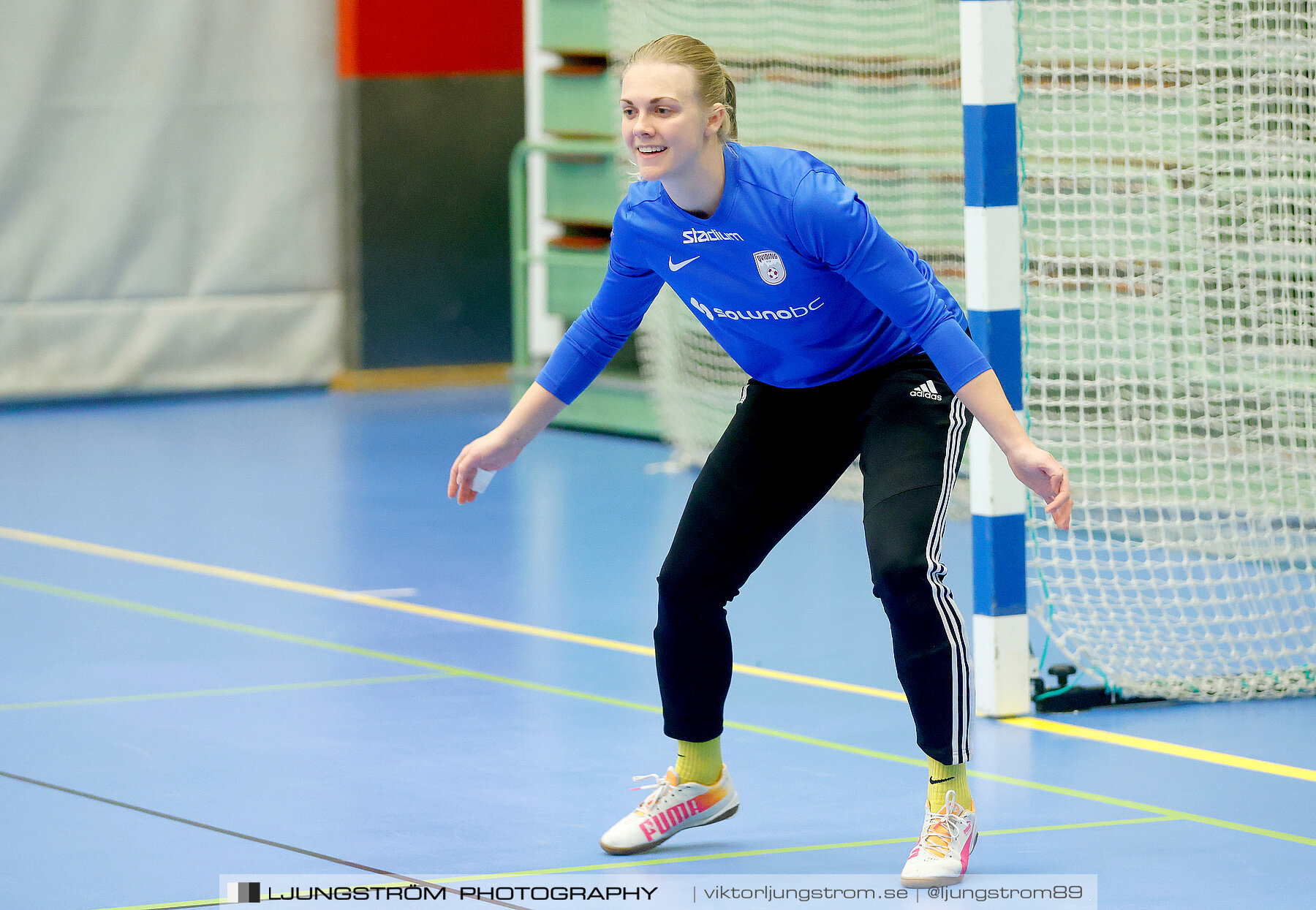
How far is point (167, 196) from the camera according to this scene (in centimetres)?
1249

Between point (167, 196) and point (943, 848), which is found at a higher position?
point (167, 196)

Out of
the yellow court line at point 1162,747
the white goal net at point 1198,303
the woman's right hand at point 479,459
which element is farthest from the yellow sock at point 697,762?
the white goal net at point 1198,303

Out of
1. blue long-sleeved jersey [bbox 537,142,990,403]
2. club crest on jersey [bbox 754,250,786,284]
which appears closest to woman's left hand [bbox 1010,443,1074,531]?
blue long-sleeved jersey [bbox 537,142,990,403]

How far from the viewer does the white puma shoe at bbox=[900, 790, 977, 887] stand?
3.73m

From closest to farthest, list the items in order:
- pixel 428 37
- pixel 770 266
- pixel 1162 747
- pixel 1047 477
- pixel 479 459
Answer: pixel 1047 477 < pixel 770 266 < pixel 479 459 < pixel 1162 747 < pixel 428 37

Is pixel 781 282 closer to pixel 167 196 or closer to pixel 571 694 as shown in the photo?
pixel 571 694

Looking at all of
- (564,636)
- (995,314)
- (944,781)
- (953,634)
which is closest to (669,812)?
(944,781)

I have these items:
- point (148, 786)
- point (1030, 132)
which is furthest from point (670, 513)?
point (148, 786)

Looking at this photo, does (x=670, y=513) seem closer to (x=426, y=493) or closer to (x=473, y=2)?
(x=426, y=493)

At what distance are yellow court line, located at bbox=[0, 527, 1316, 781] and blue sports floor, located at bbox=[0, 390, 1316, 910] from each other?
2cm

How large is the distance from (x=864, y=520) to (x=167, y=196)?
30.9ft

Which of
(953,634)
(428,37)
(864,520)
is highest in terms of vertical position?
(428,37)

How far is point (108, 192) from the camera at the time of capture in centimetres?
1230

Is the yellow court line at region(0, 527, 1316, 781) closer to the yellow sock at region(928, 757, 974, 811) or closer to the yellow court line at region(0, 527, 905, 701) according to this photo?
the yellow court line at region(0, 527, 905, 701)
